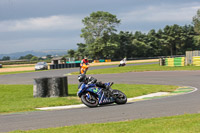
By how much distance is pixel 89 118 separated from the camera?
882 centimetres

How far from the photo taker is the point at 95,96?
1168 cm

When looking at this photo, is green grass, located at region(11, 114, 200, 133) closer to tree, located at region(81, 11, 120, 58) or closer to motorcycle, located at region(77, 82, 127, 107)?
motorcycle, located at region(77, 82, 127, 107)

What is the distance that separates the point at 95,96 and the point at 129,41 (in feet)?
279

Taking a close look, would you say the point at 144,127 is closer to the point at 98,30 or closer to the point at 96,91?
the point at 96,91

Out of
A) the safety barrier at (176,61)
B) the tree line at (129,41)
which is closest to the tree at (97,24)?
the tree line at (129,41)

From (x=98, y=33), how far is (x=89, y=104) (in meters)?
77.4

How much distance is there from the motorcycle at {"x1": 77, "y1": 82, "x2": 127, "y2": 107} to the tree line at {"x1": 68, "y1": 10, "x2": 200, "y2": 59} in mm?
72211

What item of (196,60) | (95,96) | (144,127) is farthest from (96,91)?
(196,60)

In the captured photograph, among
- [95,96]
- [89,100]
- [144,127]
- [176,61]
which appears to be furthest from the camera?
[176,61]

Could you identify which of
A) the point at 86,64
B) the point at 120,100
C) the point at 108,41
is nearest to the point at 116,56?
the point at 108,41

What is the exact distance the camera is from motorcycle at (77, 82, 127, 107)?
37.5ft

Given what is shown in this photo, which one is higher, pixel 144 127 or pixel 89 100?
pixel 144 127

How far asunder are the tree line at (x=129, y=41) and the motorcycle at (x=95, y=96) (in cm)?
7221

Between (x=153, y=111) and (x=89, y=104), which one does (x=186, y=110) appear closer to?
(x=153, y=111)
